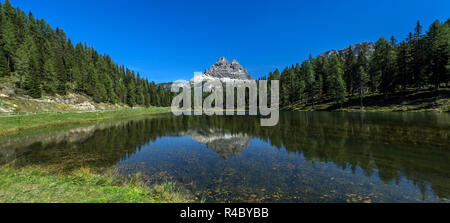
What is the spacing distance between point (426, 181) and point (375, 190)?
3243 millimetres

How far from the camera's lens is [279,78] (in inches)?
4764

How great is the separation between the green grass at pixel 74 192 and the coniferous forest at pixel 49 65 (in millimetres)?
70723

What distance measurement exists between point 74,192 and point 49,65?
90.5 m

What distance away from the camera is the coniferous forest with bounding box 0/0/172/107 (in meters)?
58.7

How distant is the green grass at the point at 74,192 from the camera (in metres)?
6.54

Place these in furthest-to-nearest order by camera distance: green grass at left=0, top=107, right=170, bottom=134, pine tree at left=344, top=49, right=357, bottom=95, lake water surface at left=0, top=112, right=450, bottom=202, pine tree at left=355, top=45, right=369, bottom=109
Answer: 1. pine tree at left=344, top=49, right=357, bottom=95
2. pine tree at left=355, top=45, right=369, bottom=109
3. green grass at left=0, top=107, right=170, bottom=134
4. lake water surface at left=0, top=112, right=450, bottom=202

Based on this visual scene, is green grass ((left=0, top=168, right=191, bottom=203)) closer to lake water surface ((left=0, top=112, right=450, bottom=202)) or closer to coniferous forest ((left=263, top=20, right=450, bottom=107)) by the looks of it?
lake water surface ((left=0, top=112, right=450, bottom=202))

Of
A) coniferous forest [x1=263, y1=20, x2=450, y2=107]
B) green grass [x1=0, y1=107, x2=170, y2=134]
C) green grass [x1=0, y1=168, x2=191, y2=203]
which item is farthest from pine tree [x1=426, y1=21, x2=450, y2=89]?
green grass [x1=0, y1=107, x2=170, y2=134]

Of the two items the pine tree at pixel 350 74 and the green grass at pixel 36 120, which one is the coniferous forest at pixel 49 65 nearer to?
the green grass at pixel 36 120

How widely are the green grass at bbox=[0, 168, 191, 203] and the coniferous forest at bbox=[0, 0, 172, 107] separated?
70723mm

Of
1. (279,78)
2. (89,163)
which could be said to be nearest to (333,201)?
(89,163)

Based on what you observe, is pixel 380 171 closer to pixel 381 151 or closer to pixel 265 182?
pixel 381 151

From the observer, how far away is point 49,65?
67.8 metres

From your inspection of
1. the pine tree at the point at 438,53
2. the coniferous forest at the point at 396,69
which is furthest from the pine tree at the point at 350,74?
the pine tree at the point at 438,53
